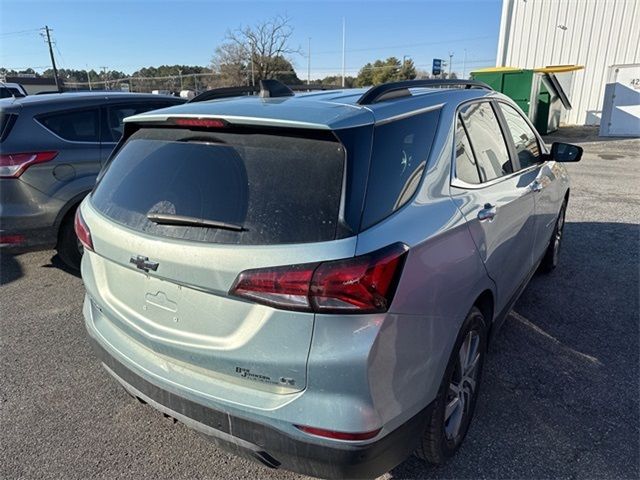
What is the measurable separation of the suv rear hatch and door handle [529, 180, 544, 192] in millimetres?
2027

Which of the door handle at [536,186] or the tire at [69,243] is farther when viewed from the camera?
the tire at [69,243]

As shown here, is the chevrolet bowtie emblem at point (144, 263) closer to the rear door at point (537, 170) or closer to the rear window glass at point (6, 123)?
the rear door at point (537, 170)

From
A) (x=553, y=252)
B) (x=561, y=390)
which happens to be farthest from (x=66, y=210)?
(x=553, y=252)

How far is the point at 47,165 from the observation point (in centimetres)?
421

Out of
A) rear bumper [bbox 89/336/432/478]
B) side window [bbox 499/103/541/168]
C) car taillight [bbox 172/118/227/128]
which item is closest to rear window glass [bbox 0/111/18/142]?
car taillight [bbox 172/118/227/128]

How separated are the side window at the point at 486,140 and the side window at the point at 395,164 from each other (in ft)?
1.92

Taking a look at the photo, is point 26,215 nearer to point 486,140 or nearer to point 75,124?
point 75,124

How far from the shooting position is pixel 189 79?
55.8m

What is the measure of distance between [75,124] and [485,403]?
14.3 feet

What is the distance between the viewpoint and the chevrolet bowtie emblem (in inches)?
72.1

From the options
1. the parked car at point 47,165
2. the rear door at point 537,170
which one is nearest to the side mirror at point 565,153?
the rear door at point 537,170

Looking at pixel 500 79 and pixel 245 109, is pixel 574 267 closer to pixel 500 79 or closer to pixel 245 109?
pixel 245 109

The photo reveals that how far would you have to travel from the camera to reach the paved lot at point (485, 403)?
227 centimetres

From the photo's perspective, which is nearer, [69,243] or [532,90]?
[69,243]
